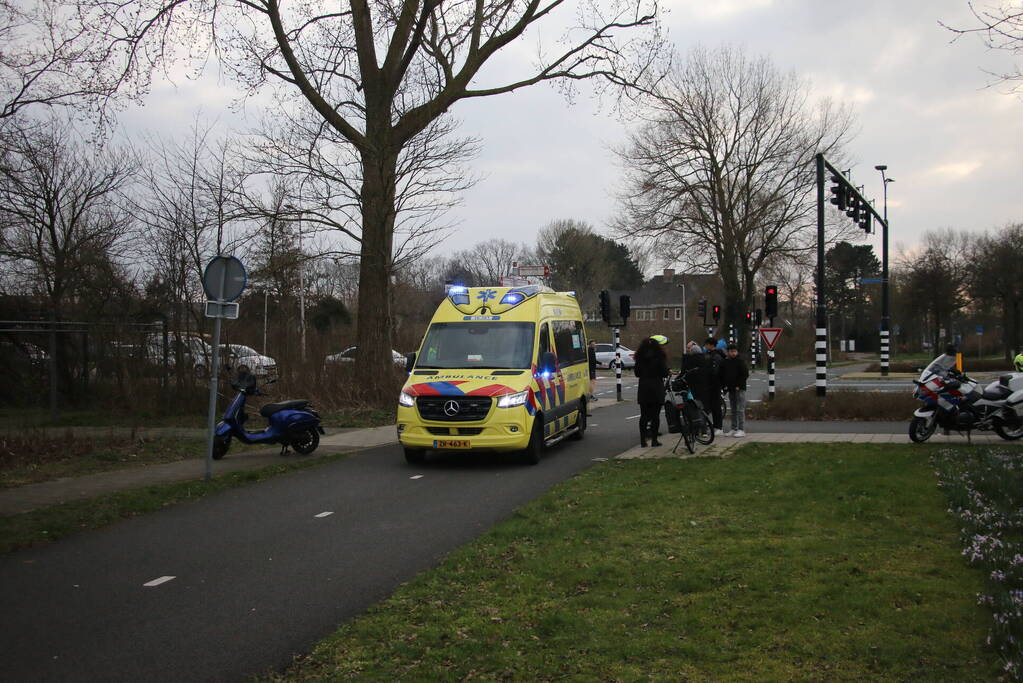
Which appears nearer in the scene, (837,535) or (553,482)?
(837,535)

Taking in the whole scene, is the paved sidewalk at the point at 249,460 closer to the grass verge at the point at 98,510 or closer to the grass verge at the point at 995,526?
the grass verge at the point at 98,510

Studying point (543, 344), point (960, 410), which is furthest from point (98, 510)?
point (960, 410)

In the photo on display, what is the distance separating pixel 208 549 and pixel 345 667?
340cm

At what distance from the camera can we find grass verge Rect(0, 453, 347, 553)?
25.9 feet

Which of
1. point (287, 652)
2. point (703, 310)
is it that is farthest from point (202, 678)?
point (703, 310)

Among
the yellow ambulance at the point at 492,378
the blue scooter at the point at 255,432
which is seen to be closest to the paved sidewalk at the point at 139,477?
the blue scooter at the point at 255,432

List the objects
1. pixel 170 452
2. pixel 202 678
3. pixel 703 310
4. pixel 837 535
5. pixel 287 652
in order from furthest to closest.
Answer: pixel 703 310 < pixel 170 452 < pixel 837 535 < pixel 287 652 < pixel 202 678

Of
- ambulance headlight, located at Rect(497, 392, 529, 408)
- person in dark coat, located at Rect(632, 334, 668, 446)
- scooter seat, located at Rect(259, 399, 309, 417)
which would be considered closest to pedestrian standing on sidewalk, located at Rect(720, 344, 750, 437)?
person in dark coat, located at Rect(632, 334, 668, 446)

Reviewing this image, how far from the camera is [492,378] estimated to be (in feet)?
40.3

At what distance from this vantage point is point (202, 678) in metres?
4.52

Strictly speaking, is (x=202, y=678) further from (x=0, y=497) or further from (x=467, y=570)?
(x=0, y=497)

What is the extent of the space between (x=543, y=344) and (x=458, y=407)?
205 centimetres

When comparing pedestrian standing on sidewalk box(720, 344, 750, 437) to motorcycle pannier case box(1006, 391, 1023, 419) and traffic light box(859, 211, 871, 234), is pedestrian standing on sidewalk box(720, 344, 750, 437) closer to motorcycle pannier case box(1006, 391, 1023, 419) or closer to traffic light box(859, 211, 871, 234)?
motorcycle pannier case box(1006, 391, 1023, 419)

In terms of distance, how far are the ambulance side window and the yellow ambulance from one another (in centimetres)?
2
